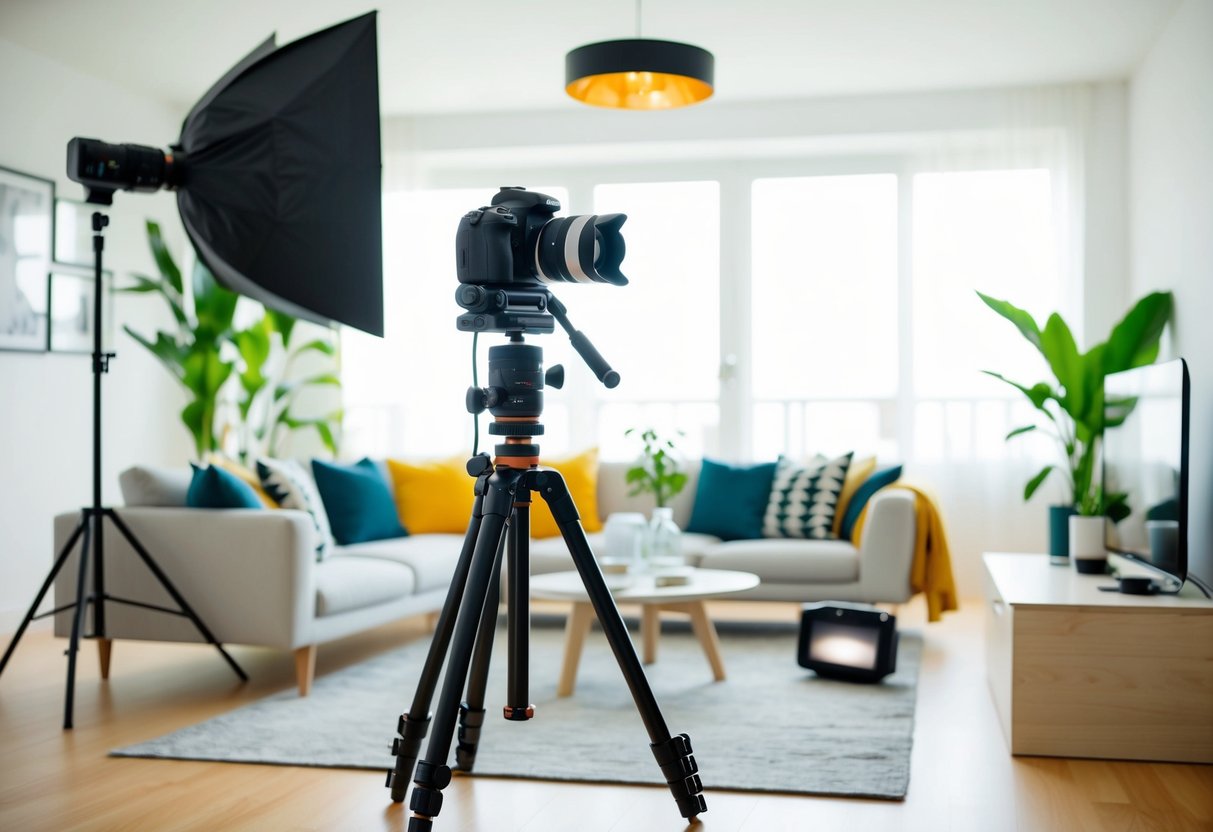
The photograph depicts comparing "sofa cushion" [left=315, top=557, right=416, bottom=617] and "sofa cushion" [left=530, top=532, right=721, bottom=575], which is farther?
"sofa cushion" [left=530, top=532, right=721, bottom=575]

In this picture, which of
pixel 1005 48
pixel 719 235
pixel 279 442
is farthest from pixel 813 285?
pixel 279 442

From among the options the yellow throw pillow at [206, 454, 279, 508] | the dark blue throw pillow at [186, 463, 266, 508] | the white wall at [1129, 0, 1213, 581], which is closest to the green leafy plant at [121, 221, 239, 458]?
the yellow throw pillow at [206, 454, 279, 508]

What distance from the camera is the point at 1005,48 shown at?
5172 millimetres

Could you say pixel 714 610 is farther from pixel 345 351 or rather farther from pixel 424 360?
pixel 345 351

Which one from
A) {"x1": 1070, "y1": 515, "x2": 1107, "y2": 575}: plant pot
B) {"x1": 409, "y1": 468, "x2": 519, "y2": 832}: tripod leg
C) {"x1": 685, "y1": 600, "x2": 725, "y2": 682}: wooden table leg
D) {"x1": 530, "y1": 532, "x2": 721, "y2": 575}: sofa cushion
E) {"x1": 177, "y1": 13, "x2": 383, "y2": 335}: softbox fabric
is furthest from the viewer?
{"x1": 530, "y1": 532, "x2": 721, "y2": 575}: sofa cushion

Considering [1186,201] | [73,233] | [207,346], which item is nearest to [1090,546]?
[1186,201]

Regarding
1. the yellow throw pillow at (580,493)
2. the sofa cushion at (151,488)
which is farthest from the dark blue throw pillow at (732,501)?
the sofa cushion at (151,488)

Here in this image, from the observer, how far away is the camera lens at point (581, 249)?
207cm

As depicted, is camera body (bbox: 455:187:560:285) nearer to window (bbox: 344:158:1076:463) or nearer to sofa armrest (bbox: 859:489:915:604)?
sofa armrest (bbox: 859:489:915:604)

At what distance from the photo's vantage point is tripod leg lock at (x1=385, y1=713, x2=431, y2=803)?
2260 millimetres

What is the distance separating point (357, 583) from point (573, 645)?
0.75m

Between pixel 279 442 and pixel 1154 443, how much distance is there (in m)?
4.64

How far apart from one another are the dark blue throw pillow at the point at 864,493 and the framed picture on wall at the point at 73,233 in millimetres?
3394

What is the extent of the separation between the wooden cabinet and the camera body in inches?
62.7
